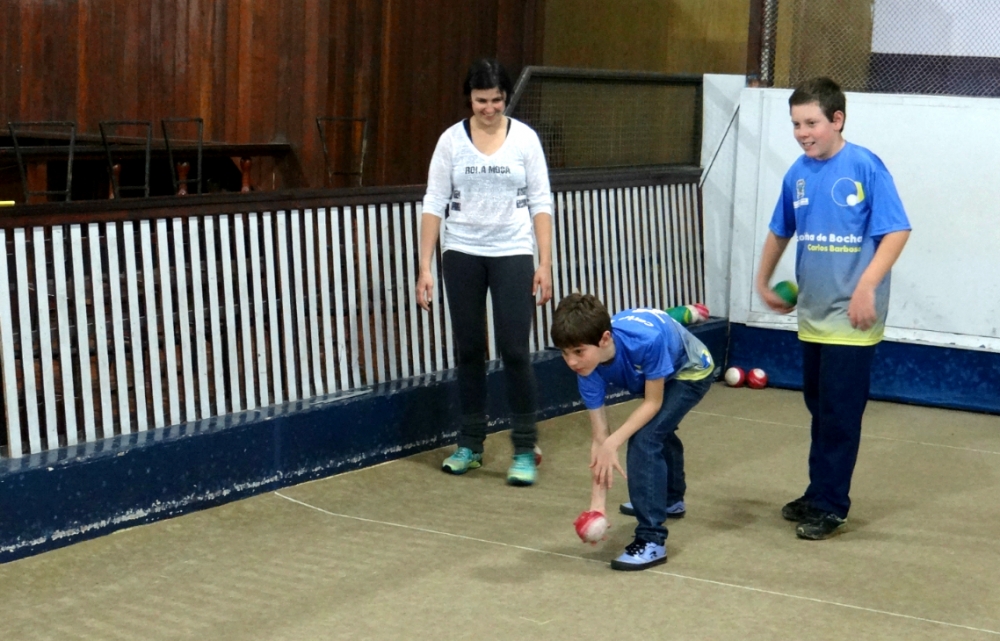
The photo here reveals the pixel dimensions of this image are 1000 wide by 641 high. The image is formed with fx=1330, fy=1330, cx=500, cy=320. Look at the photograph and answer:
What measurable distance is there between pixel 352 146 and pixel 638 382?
280 inches

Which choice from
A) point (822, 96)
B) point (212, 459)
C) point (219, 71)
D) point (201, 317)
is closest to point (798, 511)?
point (822, 96)

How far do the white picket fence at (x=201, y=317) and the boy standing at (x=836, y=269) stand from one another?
1.75 m

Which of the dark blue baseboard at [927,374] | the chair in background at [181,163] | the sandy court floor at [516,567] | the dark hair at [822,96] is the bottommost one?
the sandy court floor at [516,567]

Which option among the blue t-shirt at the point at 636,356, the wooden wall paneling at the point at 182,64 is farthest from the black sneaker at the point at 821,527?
the wooden wall paneling at the point at 182,64

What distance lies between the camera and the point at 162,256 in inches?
188

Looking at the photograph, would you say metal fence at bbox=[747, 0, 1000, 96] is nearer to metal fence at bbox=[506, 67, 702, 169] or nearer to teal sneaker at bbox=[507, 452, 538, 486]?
metal fence at bbox=[506, 67, 702, 169]

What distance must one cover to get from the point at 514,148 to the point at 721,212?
281cm

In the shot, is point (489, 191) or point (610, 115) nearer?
point (489, 191)

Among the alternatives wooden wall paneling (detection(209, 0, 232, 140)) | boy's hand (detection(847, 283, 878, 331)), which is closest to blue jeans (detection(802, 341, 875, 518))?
boy's hand (detection(847, 283, 878, 331))

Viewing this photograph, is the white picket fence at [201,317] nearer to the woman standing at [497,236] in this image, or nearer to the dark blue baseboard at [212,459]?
the dark blue baseboard at [212,459]

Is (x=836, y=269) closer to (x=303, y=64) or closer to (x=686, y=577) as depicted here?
(x=686, y=577)

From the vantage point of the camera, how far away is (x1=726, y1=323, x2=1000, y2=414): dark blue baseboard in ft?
22.6

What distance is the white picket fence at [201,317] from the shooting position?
439 cm

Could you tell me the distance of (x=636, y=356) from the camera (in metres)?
4.11
